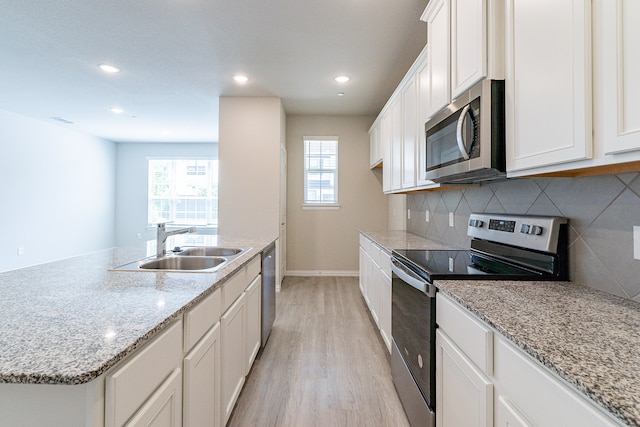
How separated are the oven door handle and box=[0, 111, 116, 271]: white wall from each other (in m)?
6.59

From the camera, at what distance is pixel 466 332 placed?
1075mm

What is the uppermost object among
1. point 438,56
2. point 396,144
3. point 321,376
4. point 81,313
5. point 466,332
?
point 438,56

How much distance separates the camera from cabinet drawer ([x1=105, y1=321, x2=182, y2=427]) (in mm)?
698

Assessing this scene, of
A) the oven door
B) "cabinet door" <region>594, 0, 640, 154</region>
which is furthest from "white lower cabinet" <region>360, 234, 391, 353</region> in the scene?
"cabinet door" <region>594, 0, 640, 154</region>

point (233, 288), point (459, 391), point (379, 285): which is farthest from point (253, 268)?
point (459, 391)

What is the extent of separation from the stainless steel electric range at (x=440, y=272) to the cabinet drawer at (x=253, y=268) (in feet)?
3.10

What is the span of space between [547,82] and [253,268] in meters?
1.86

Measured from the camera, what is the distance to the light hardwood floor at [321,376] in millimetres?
1781

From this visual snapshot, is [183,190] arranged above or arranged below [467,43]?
below

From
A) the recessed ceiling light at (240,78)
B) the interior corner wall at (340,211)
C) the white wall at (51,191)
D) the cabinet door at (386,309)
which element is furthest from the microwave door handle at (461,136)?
the white wall at (51,191)

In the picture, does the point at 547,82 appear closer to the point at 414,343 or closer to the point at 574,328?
the point at 574,328

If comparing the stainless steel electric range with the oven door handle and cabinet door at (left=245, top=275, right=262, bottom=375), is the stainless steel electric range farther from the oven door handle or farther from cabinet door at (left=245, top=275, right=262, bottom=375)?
cabinet door at (left=245, top=275, right=262, bottom=375)

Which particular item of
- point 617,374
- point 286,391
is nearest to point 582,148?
point 617,374

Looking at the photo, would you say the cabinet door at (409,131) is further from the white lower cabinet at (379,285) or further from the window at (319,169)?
the window at (319,169)
